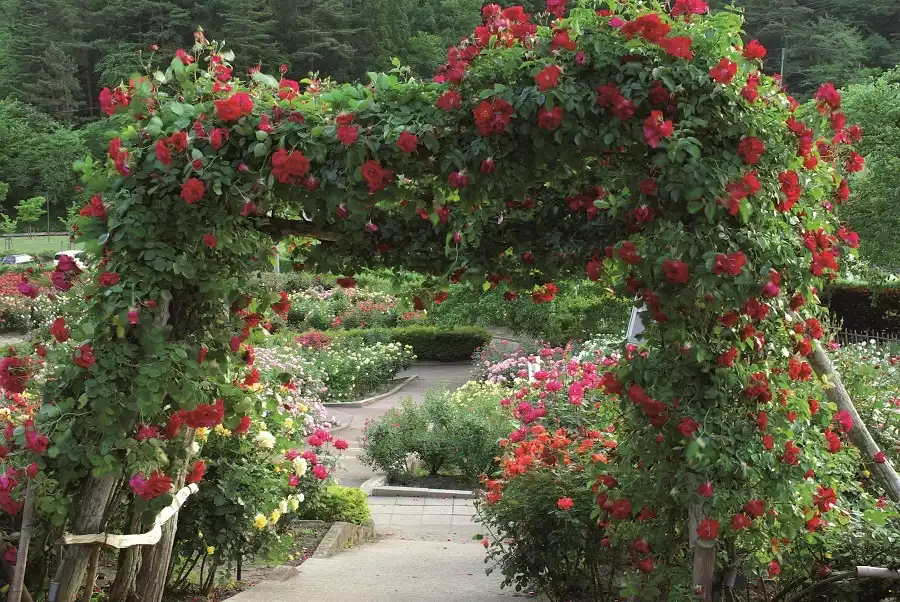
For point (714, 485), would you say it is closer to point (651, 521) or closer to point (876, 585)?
point (651, 521)

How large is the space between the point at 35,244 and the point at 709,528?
41.4m

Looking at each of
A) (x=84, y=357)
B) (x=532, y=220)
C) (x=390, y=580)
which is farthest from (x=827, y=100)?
(x=390, y=580)

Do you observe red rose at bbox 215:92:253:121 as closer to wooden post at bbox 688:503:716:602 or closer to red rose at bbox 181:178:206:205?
red rose at bbox 181:178:206:205

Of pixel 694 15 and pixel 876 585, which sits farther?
pixel 876 585

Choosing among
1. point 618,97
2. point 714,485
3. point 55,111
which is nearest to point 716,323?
point 714,485

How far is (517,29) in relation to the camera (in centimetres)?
282

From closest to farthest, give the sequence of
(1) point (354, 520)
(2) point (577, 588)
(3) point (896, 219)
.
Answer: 1. (2) point (577, 588)
2. (1) point (354, 520)
3. (3) point (896, 219)

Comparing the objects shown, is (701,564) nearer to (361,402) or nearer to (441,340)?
(361,402)

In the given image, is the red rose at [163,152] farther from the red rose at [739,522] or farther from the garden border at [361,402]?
the garden border at [361,402]

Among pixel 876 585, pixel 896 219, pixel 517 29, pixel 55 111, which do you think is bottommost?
pixel 876 585

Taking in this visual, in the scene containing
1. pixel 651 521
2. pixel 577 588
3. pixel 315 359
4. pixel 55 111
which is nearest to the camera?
pixel 651 521

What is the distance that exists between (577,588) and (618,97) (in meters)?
3.26

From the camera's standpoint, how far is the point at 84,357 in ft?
9.70

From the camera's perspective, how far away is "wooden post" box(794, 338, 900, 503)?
11.1 ft
